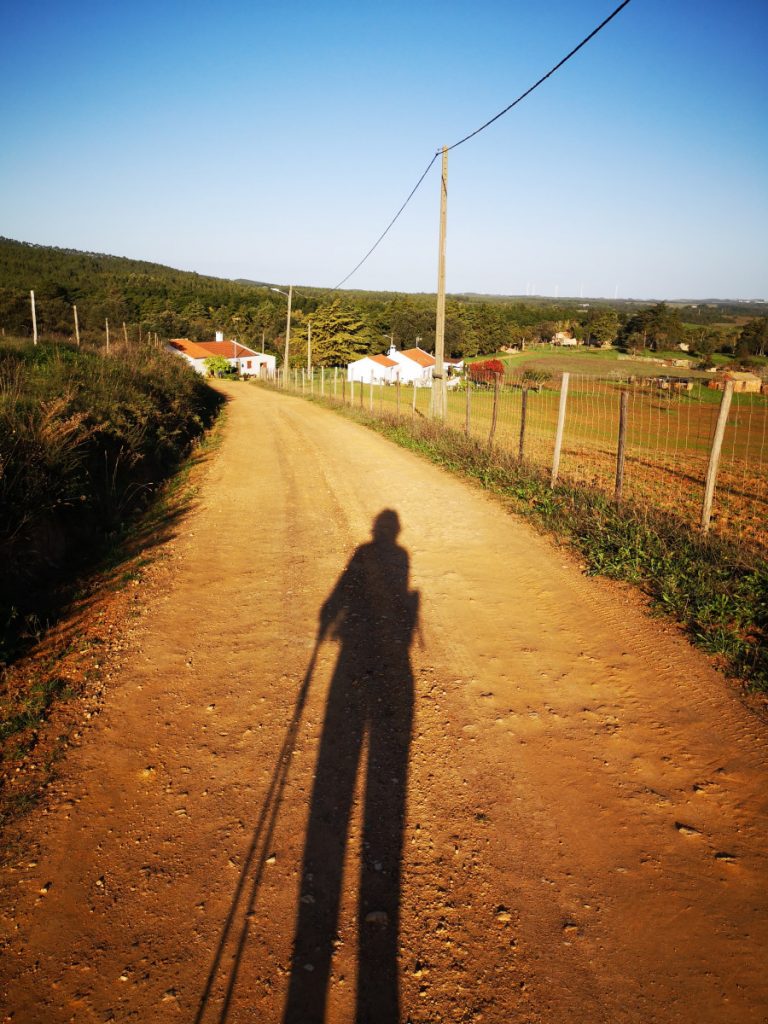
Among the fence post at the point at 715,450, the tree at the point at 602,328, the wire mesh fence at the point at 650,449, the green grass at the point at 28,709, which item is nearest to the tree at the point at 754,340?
the tree at the point at 602,328

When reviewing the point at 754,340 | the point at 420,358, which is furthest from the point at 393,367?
the point at 754,340

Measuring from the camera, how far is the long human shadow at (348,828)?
7.23ft

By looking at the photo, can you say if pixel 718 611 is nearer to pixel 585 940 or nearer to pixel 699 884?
pixel 699 884

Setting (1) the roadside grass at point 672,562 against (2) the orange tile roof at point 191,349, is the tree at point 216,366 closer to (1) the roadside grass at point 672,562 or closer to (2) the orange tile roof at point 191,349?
(2) the orange tile roof at point 191,349

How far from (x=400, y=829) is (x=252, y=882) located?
0.75 metres

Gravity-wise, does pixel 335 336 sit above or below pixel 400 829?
above

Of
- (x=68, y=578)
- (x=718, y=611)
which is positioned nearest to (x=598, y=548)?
(x=718, y=611)

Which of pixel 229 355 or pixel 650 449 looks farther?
pixel 229 355

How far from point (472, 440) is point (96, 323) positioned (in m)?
56.0

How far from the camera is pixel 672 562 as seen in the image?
233 inches

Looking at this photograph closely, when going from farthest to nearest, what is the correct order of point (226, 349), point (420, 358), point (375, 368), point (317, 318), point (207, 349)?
point (317, 318) < point (420, 358) < point (226, 349) < point (375, 368) < point (207, 349)

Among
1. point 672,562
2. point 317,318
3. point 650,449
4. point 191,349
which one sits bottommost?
point 650,449

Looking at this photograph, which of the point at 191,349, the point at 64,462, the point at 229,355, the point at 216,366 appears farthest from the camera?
the point at 229,355

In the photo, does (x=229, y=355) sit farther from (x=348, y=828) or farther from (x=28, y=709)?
(x=348, y=828)
